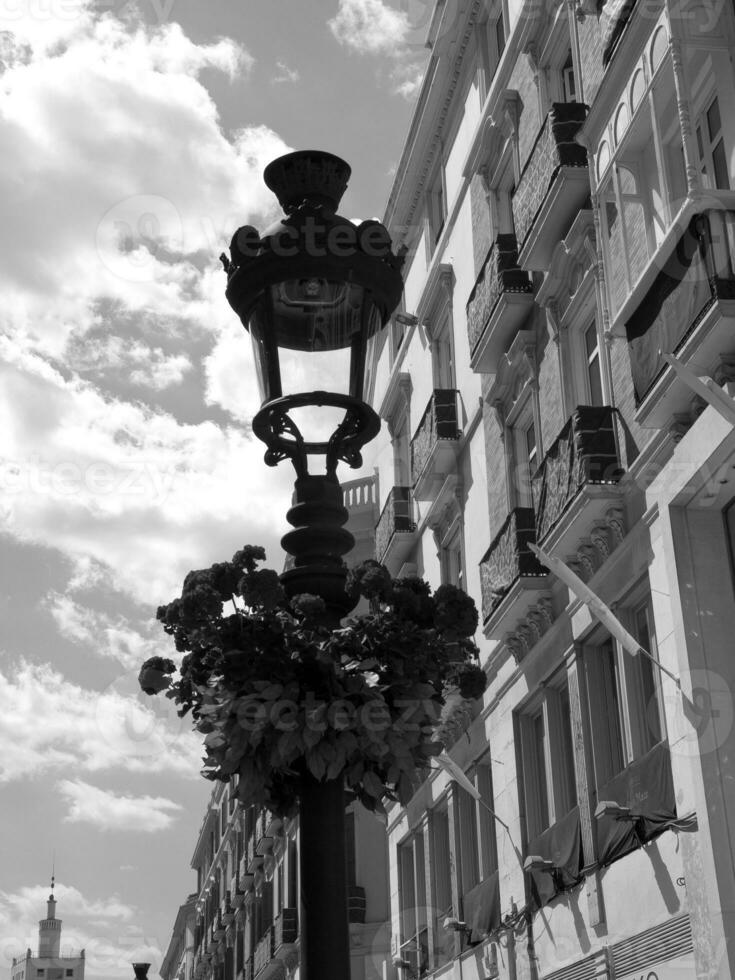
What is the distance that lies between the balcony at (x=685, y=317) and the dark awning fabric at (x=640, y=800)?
3.40m

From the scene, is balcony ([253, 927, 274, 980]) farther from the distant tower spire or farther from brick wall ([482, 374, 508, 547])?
the distant tower spire

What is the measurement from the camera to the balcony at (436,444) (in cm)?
2395

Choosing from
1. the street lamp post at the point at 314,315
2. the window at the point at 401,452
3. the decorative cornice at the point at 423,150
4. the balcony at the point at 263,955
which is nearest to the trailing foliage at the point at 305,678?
the street lamp post at the point at 314,315

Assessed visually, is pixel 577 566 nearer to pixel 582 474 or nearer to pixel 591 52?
pixel 582 474

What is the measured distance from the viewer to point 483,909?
20.4 meters

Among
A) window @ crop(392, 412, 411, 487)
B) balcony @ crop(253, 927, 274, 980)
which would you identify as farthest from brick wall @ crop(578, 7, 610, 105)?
balcony @ crop(253, 927, 274, 980)

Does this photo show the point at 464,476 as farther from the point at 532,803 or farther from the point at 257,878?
the point at 257,878

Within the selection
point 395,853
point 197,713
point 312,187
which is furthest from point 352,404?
point 395,853

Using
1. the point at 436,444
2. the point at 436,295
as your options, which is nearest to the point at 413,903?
the point at 436,444

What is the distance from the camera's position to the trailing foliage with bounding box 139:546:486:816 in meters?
5.07

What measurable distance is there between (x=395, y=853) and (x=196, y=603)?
23.5 m

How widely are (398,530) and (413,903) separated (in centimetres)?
709

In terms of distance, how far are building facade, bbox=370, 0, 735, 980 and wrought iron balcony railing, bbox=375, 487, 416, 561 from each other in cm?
16

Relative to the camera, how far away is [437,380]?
86.4 feet
